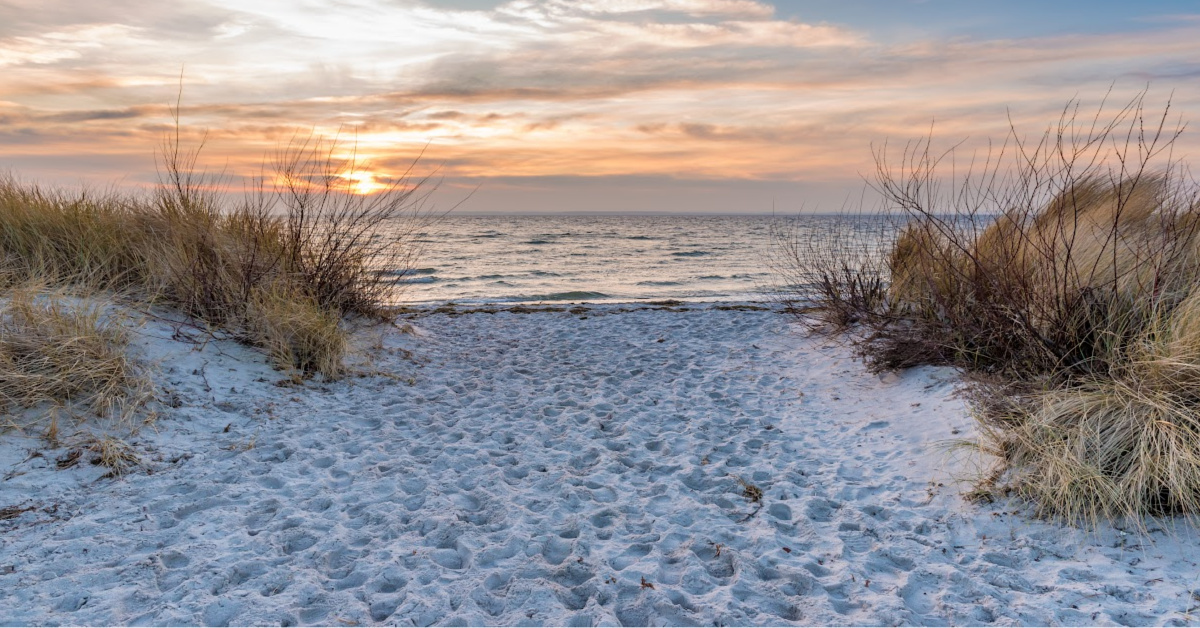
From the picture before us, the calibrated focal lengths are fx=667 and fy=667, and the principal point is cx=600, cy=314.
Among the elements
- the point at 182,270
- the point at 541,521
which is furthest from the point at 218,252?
the point at 541,521

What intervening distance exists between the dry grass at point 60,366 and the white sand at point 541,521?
328 mm

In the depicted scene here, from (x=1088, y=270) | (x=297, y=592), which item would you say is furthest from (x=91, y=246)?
(x=1088, y=270)

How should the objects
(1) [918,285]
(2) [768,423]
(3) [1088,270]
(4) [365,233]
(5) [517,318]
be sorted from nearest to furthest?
(3) [1088,270]
(2) [768,423]
(1) [918,285]
(4) [365,233]
(5) [517,318]

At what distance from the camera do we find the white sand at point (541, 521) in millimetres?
2809

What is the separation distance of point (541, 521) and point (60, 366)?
3.38 meters

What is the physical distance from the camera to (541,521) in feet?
11.7

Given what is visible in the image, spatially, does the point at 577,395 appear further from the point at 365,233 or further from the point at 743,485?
the point at 365,233

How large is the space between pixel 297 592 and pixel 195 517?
1.02 metres

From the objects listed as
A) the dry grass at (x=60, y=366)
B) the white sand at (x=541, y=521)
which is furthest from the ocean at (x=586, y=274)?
the dry grass at (x=60, y=366)

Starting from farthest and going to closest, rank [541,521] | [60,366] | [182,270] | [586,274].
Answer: [586,274] < [182,270] < [60,366] < [541,521]

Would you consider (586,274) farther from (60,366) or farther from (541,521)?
(541,521)

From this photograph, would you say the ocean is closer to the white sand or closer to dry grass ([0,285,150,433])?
A: the white sand

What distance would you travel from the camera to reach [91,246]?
612cm

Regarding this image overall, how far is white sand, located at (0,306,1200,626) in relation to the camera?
2809 millimetres
